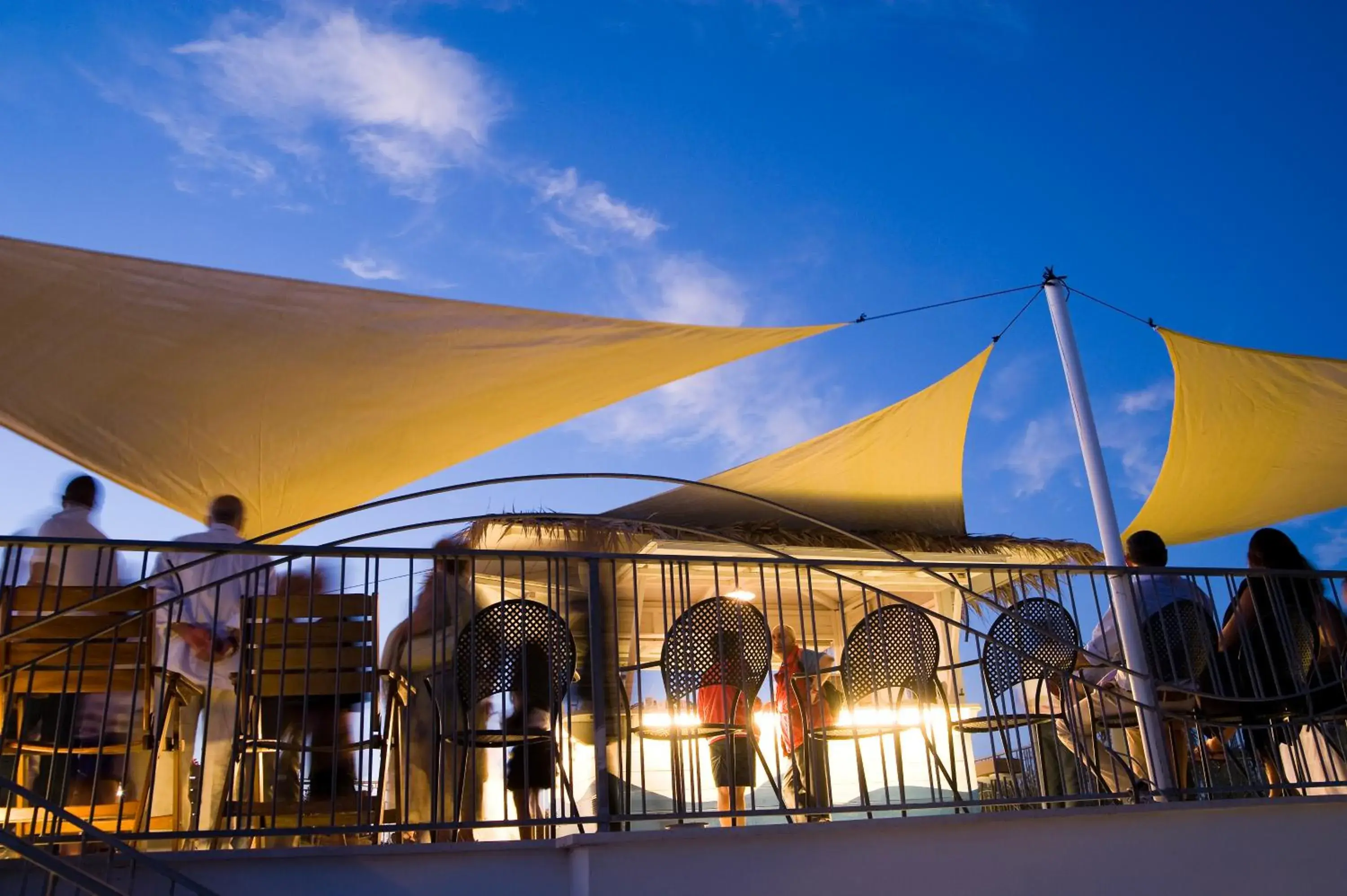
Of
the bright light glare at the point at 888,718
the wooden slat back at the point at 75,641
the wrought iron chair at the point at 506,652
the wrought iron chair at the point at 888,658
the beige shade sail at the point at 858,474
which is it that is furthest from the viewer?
the beige shade sail at the point at 858,474

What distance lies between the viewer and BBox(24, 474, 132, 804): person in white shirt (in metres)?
5.18

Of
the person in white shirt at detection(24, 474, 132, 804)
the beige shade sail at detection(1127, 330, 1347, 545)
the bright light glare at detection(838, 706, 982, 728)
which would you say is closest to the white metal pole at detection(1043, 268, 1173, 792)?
the beige shade sail at detection(1127, 330, 1347, 545)

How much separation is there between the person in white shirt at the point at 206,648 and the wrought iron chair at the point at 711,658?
2.03 m

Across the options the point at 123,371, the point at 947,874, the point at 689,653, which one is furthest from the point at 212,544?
the point at 947,874

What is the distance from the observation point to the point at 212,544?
172 inches

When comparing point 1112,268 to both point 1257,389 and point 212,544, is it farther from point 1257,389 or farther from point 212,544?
point 212,544

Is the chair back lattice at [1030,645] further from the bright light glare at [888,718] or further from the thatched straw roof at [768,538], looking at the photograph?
the thatched straw roof at [768,538]

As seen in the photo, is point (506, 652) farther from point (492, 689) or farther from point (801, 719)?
point (801, 719)

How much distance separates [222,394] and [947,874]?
497 cm

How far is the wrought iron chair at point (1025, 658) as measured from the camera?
569 centimetres

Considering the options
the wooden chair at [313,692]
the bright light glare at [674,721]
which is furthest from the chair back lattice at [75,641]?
the bright light glare at [674,721]

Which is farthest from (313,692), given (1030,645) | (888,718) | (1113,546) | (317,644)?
(1113,546)

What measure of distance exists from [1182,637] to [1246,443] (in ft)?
14.3

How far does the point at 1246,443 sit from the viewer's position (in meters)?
9.66
